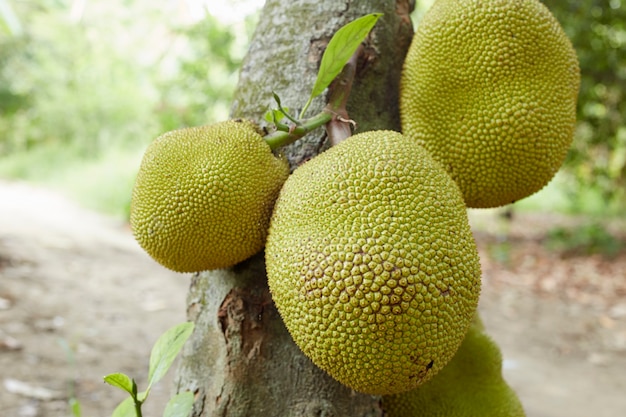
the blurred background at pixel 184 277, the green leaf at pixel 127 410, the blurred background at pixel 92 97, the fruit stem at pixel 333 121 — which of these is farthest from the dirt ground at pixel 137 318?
the blurred background at pixel 92 97

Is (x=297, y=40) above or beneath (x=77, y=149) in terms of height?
above

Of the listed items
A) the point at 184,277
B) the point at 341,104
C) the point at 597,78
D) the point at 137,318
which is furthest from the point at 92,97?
the point at 341,104

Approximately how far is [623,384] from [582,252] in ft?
8.68

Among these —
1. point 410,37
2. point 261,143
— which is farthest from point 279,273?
point 410,37

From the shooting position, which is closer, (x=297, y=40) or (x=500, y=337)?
(x=297, y=40)

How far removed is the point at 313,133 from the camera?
955 millimetres

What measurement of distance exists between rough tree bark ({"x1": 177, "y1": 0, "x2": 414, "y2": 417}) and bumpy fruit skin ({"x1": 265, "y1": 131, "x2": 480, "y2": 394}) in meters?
0.13

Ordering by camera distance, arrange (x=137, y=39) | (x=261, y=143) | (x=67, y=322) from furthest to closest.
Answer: (x=137, y=39) < (x=67, y=322) < (x=261, y=143)

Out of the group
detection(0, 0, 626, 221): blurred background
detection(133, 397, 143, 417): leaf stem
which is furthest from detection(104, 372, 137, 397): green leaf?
detection(0, 0, 626, 221): blurred background

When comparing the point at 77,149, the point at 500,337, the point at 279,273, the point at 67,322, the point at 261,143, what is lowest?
the point at 77,149

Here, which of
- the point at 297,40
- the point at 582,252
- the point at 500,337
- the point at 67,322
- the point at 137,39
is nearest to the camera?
the point at 297,40

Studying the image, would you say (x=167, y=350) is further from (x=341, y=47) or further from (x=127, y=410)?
(x=341, y=47)

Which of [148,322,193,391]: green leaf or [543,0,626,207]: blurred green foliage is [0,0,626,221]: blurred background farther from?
[148,322,193,391]: green leaf

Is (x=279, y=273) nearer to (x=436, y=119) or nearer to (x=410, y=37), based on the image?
(x=436, y=119)
